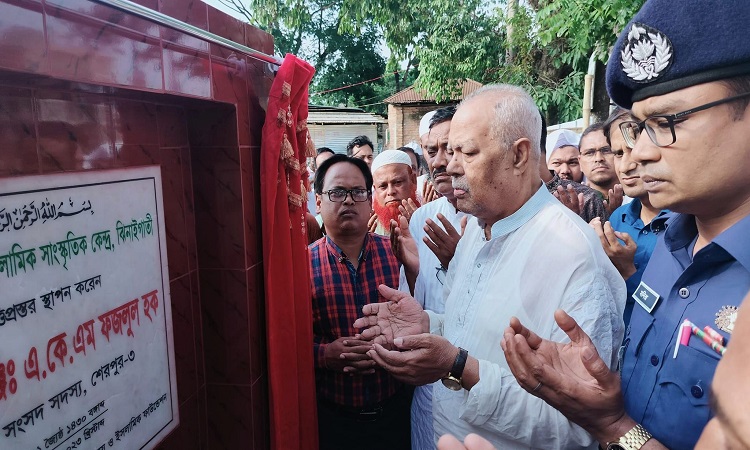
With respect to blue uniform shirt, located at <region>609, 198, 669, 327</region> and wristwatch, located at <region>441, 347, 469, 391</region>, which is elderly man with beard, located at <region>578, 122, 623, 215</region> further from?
wristwatch, located at <region>441, 347, 469, 391</region>

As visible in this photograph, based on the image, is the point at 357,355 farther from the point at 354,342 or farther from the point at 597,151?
the point at 597,151

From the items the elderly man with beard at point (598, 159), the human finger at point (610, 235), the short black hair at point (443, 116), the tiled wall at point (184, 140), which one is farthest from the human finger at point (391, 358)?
the elderly man with beard at point (598, 159)

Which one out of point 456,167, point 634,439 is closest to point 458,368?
point 634,439

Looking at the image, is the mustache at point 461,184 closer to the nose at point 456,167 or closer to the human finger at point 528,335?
the nose at point 456,167

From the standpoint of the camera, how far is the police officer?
3.69 feet

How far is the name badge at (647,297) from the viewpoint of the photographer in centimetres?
140

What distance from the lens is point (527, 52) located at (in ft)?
35.7

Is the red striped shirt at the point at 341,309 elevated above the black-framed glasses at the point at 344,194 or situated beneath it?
situated beneath

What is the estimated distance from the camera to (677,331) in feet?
4.13

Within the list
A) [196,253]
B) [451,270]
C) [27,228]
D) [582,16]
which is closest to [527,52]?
[582,16]

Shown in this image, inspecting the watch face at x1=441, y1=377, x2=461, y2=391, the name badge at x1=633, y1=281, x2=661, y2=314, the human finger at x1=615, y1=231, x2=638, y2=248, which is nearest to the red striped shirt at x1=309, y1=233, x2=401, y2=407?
the watch face at x1=441, y1=377, x2=461, y2=391

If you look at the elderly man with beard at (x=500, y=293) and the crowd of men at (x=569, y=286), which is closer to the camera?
the crowd of men at (x=569, y=286)

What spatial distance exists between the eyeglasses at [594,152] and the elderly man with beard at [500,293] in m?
Answer: 2.23

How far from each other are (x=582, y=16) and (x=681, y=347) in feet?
19.7
